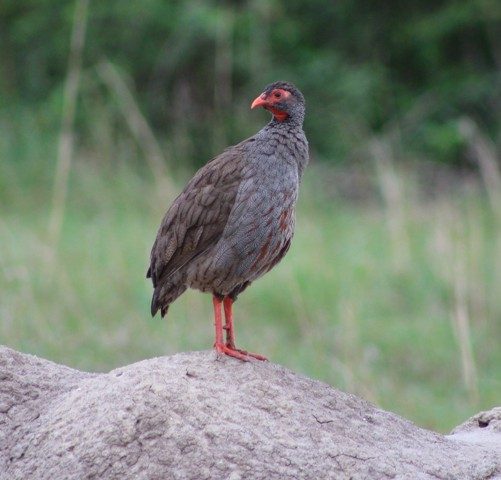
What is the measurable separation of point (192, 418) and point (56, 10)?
11727mm

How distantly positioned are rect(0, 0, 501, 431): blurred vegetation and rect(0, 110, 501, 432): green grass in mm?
24

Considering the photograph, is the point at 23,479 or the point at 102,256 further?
the point at 102,256

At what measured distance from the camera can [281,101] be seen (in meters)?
5.11

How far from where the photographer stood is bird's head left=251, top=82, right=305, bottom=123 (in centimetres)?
510

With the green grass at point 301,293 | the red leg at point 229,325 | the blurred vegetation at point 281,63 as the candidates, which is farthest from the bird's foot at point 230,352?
the blurred vegetation at point 281,63

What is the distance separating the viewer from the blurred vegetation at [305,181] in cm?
829

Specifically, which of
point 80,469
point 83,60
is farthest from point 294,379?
point 83,60

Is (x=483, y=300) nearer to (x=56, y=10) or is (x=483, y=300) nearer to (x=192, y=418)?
(x=192, y=418)

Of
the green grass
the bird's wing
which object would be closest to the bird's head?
the bird's wing

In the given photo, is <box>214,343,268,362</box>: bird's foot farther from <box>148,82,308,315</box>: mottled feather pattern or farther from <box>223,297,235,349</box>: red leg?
<box>148,82,308,315</box>: mottled feather pattern

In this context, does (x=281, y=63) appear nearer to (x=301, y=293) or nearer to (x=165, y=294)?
(x=301, y=293)

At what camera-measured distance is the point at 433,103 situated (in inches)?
603

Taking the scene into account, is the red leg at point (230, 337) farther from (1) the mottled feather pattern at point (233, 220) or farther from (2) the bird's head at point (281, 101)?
(2) the bird's head at point (281, 101)

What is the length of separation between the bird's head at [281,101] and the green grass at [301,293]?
220 centimetres
